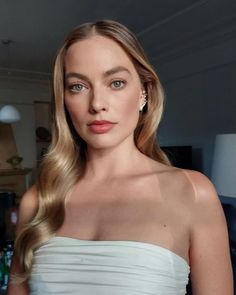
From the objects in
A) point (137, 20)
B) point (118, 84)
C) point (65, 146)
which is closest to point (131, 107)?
point (118, 84)

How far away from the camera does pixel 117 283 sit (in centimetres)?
65

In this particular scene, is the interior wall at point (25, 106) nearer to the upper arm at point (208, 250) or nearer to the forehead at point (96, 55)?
the forehead at point (96, 55)

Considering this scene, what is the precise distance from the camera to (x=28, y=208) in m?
0.82

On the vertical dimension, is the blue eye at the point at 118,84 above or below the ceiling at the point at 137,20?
below

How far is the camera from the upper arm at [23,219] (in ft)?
2.51

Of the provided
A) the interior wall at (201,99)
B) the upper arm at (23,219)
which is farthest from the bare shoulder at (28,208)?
the interior wall at (201,99)

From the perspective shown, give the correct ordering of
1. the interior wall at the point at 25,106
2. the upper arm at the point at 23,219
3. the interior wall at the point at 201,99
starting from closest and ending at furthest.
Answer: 1. the upper arm at the point at 23,219
2. the interior wall at the point at 201,99
3. the interior wall at the point at 25,106

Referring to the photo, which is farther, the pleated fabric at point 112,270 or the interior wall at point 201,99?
the interior wall at point 201,99

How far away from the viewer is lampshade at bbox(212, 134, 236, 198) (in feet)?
6.34

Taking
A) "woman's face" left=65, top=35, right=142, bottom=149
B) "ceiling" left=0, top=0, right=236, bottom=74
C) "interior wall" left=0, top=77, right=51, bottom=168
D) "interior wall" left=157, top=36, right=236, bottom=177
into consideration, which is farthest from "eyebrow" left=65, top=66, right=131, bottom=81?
"interior wall" left=0, top=77, right=51, bottom=168

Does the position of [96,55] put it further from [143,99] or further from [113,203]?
[113,203]

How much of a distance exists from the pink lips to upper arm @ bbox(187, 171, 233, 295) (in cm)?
23

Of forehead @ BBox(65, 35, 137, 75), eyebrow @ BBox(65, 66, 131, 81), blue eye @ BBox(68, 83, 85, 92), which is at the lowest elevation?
blue eye @ BBox(68, 83, 85, 92)

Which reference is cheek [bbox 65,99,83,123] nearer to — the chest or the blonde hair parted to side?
the blonde hair parted to side
